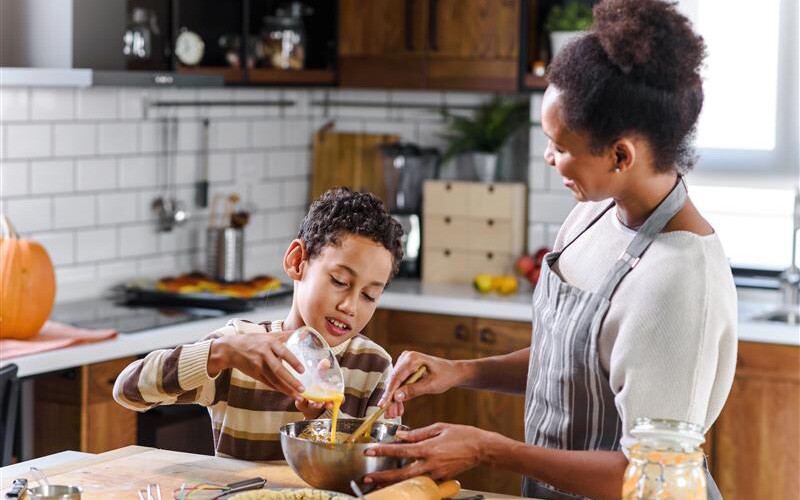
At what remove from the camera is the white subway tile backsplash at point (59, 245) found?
13.7 ft

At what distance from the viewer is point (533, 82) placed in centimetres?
477

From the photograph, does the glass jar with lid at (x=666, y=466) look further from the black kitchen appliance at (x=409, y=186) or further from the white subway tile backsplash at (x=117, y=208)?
the black kitchen appliance at (x=409, y=186)

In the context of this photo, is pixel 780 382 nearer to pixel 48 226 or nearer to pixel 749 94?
pixel 749 94

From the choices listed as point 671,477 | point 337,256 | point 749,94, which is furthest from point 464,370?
point 749,94

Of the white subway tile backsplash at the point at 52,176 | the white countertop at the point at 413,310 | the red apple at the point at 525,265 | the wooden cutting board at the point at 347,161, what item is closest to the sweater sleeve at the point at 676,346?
the white countertop at the point at 413,310

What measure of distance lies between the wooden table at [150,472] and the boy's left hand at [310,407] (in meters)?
0.10

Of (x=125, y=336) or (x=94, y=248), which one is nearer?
(x=125, y=336)

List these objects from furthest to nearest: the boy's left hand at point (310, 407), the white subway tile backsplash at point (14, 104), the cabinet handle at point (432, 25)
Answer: the cabinet handle at point (432, 25) < the white subway tile backsplash at point (14, 104) < the boy's left hand at point (310, 407)

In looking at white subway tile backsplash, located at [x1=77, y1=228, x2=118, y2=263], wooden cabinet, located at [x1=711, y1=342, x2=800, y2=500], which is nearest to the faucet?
wooden cabinet, located at [x1=711, y1=342, x2=800, y2=500]

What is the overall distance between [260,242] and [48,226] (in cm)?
118

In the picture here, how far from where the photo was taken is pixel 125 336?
3.69 metres

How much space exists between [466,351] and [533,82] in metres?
1.07

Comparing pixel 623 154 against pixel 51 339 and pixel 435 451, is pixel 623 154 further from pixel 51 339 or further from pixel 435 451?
pixel 51 339

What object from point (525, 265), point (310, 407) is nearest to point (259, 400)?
point (310, 407)
